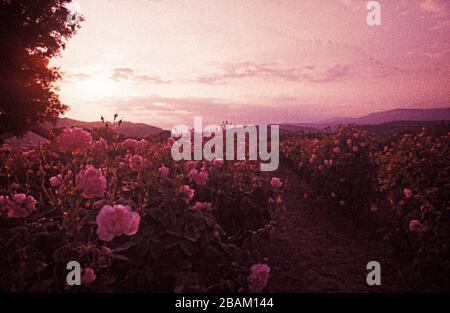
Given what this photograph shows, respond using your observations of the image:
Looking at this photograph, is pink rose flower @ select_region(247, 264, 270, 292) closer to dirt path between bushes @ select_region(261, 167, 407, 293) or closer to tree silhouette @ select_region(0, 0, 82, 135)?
dirt path between bushes @ select_region(261, 167, 407, 293)

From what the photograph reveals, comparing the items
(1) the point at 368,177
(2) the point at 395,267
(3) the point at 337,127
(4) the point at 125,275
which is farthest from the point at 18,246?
(3) the point at 337,127

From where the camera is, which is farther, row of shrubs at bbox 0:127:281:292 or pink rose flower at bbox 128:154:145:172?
pink rose flower at bbox 128:154:145:172

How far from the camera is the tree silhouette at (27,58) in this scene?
13.8 metres

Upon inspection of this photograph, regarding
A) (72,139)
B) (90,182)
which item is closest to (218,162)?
(72,139)

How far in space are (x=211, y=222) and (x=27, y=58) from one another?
14584 mm

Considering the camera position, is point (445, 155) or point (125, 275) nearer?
point (125, 275)

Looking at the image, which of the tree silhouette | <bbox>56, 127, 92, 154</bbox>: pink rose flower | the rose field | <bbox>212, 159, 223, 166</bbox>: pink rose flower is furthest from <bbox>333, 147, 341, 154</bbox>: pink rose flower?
the tree silhouette

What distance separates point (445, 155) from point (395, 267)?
5.45ft

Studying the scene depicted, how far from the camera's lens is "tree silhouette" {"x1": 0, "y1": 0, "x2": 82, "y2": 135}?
543 inches

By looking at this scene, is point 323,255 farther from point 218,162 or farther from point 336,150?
point 336,150

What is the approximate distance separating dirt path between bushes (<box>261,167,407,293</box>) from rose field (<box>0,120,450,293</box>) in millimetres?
24
